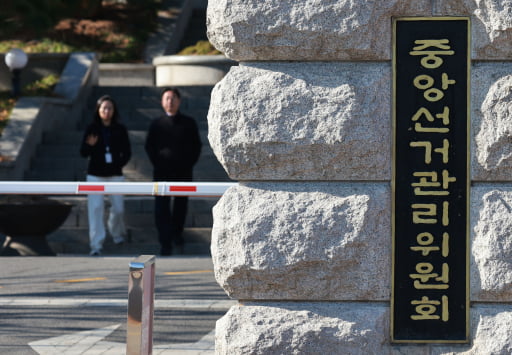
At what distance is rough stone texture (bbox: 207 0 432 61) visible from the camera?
540cm

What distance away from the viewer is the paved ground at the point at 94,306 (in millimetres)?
7230

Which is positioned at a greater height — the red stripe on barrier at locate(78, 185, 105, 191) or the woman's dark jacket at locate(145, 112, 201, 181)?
the woman's dark jacket at locate(145, 112, 201, 181)

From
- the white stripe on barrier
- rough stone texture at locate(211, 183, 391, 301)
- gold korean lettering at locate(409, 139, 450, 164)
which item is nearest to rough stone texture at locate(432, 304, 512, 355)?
rough stone texture at locate(211, 183, 391, 301)

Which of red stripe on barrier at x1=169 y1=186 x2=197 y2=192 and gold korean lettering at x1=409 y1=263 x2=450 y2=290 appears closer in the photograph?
gold korean lettering at x1=409 y1=263 x2=450 y2=290

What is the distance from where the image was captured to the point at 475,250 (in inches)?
215

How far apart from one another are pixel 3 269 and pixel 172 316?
3461 millimetres

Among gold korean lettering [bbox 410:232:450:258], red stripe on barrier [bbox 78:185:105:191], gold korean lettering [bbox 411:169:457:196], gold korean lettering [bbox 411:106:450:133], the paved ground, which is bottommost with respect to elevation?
the paved ground

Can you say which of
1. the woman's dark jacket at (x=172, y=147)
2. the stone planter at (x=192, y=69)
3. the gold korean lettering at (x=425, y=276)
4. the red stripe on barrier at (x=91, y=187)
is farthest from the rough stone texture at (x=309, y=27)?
the stone planter at (x=192, y=69)

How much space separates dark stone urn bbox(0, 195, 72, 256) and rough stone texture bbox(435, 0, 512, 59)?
7.76m

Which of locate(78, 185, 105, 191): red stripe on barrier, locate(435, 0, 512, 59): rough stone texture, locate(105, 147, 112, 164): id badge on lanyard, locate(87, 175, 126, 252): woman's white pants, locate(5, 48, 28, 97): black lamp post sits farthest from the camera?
locate(5, 48, 28, 97): black lamp post

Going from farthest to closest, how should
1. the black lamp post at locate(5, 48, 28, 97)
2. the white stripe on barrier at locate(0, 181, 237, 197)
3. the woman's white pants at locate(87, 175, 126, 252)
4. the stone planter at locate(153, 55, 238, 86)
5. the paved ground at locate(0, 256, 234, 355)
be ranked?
1. the stone planter at locate(153, 55, 238, 86)
2. the black lamp post at locate(5, 48, 28, 97)
3. the woman's white pants at locate(87, 175, 126, 252)
4. the white stripe on barrier at locate(0, 181, 237, 197)
5. the paved ground at locate(0, 256, 234, 355)

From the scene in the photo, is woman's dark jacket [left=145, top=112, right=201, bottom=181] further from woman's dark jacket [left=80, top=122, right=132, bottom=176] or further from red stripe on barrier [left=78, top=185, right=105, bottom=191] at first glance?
red stripe on barrier [left=78, top=185, right=105, bottom=191]

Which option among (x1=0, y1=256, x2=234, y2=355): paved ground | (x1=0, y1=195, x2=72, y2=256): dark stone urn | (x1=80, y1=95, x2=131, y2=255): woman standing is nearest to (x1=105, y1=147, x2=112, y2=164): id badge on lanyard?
(x1=80, y1=95, x2=131, y2=255): woman standing

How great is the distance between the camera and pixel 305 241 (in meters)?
5.43
